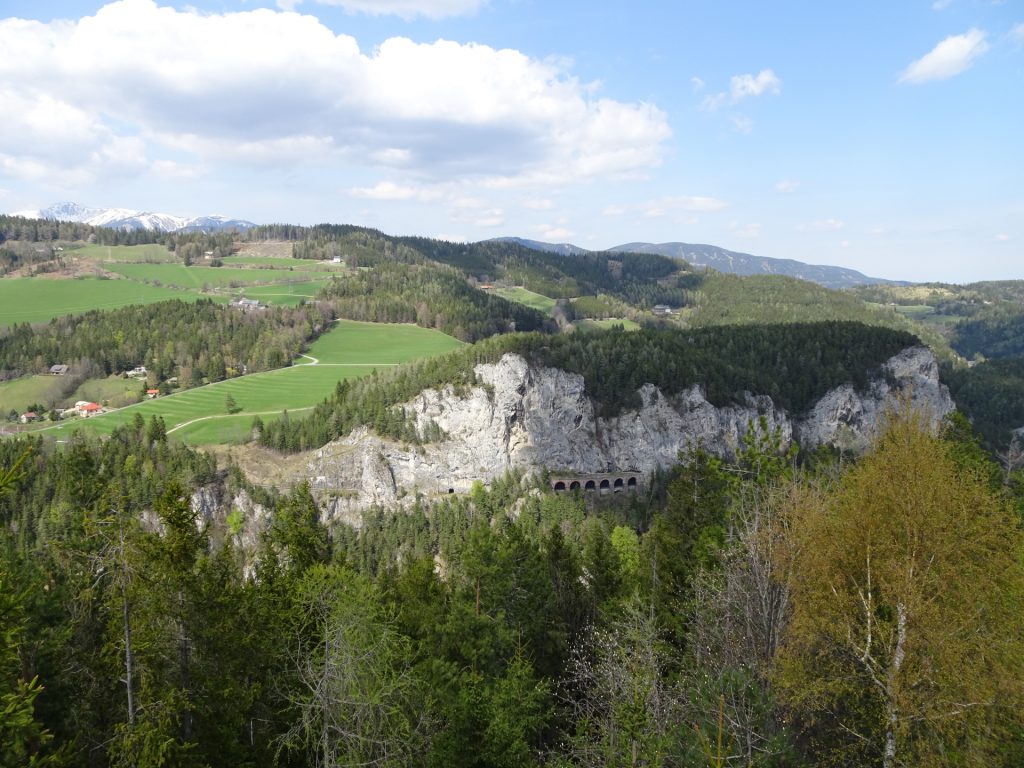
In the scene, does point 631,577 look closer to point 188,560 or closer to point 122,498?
point 188,560

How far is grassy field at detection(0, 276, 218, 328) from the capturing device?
5054 inches

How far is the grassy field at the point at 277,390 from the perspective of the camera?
8481 centimetres

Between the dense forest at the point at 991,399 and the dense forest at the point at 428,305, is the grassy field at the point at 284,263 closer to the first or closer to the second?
the dense forest at the point at 428,305

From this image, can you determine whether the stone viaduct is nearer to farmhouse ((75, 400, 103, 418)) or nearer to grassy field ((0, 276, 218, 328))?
farmhouse ((75, 400, 103, 418))

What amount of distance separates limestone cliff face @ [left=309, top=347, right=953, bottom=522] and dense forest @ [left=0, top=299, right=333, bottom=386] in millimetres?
37013

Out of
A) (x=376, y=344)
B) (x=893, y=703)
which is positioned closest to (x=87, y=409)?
(x=376, y=344)

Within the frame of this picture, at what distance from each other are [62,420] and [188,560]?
96972 mm

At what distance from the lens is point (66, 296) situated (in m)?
140

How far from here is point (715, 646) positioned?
703 inches

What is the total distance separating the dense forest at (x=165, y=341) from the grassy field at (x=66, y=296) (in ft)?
37.5

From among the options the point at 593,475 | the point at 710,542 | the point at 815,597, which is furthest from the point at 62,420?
the point at 815,597

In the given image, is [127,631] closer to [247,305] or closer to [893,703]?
[893,703]

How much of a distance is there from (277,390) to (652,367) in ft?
213

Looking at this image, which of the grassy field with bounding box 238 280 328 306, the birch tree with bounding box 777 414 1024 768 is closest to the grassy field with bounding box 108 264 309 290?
the grassy field with bounding box 238 280 328 306
